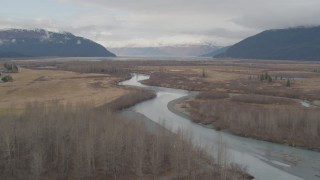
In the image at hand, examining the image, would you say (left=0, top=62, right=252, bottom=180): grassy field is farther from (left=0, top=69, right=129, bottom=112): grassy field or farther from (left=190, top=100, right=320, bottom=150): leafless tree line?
(left=0, top=69, right=129, bottom=112): grassy field

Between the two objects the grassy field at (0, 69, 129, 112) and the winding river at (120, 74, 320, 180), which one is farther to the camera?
the grassy field at (0, 69, 129, 112)

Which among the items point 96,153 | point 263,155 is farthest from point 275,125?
point 96,153

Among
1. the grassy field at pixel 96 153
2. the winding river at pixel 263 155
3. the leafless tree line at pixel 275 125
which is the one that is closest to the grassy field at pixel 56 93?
the winding river at pixel 263 155

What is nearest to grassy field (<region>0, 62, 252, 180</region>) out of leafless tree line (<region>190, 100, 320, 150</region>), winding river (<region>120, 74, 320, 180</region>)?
winding river (<region>120, 74, 320, 180</region>)

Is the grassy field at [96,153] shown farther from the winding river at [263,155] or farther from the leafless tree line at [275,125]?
the leafless tree line at [275,125]

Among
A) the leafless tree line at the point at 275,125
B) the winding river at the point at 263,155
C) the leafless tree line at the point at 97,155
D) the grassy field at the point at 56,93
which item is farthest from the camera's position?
the grassy field at the point at 56,93

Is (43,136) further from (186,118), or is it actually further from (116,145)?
(186,118)

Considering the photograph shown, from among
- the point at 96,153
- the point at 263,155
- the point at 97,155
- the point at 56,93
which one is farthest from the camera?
the point at 56,93

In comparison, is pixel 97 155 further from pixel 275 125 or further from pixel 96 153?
pixel 275 125
